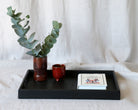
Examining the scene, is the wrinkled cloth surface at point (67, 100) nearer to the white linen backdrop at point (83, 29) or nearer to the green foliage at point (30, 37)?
the white linen backdrop at point (83, 29)

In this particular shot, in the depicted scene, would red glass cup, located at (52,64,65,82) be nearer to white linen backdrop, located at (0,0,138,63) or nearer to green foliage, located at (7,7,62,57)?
green foliage, located at (7,7,62,57)

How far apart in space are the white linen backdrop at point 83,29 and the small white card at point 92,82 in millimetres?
355

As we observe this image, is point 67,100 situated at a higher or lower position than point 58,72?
lower

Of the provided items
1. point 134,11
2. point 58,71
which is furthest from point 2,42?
point 134,11

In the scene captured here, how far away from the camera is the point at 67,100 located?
1119 millimetres

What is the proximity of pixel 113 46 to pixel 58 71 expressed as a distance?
1.64 feet

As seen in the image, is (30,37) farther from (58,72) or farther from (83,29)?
(83,29)

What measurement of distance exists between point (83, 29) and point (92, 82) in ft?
1.59

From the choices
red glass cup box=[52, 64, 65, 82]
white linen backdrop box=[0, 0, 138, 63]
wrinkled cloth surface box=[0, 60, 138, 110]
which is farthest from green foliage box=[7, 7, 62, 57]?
white linen backdrop box=[0, 0, 138, 63]

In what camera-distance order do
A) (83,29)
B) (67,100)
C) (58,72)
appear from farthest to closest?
(83,29), (58,72), (67,100)

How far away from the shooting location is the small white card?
1147 millimetres

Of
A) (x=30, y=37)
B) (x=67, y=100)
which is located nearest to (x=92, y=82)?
(x=67, y=100)

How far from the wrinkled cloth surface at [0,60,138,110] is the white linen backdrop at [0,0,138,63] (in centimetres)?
11

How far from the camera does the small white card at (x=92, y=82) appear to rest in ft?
3.76
